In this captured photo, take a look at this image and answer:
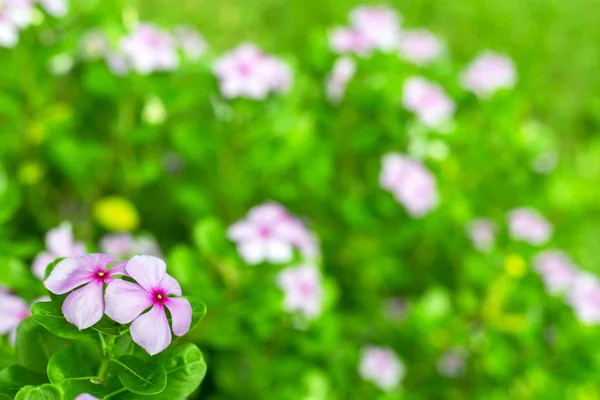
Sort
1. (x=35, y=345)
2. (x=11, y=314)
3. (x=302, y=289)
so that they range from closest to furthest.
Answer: (x=35, y=345)
(x=11, y=314)
(x=302, y=289)

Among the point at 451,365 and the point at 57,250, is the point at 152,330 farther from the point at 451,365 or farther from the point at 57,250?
the point at 451,365

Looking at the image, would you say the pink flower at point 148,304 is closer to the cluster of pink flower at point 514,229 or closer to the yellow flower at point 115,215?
the yellow flower at point 115,215

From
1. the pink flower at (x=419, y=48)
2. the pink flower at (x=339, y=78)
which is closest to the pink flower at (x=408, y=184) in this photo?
the pink flower at (x=339, y=78)

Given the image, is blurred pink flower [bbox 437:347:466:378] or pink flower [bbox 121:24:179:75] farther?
blurred pink flower [bbox 437:347:466:378]

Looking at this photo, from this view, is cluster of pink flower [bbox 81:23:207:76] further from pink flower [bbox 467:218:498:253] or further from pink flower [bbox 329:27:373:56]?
pink flower [bbox 467:218:498:253]

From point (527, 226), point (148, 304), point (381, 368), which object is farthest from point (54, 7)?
point (527, 226)

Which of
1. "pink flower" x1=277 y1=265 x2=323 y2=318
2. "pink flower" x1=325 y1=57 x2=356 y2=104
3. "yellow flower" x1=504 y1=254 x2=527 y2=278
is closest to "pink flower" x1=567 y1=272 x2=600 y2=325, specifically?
"yellow flower" x1=504 y1=254 x2=527 y2=278
